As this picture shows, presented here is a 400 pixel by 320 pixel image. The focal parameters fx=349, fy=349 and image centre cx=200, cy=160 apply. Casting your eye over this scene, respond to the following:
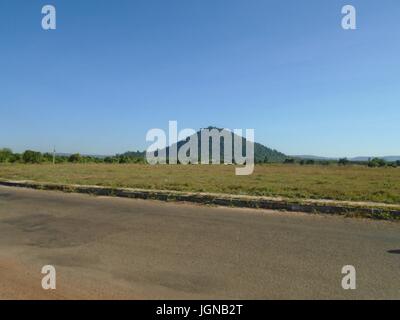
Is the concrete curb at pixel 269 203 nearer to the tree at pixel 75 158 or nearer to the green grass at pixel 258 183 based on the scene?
the green grass at pixel 258 183

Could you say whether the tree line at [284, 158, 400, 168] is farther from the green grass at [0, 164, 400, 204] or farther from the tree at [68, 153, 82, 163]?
the green grass at [0, 164, 400, 204]

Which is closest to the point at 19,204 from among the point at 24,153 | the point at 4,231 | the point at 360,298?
the point at 4,231

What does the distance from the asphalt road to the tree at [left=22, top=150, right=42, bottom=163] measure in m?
68.7

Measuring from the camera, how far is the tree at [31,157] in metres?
71.8

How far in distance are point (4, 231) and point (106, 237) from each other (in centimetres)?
251

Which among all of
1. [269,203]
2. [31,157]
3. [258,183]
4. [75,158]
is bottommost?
[269,203]

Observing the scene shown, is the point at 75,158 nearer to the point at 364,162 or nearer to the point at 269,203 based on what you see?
the point at 269,203

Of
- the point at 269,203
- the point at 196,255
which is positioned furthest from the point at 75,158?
the point at 196,255

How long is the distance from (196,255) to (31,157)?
7511 cm

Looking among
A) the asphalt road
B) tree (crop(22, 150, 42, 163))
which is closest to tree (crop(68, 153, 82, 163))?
tree (crop(22, 150, 42, 163))

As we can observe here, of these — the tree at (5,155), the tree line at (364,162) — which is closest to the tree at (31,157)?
the tree at (5,155)

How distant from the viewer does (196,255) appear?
5746mm

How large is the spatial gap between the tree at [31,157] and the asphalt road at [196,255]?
68.7m
